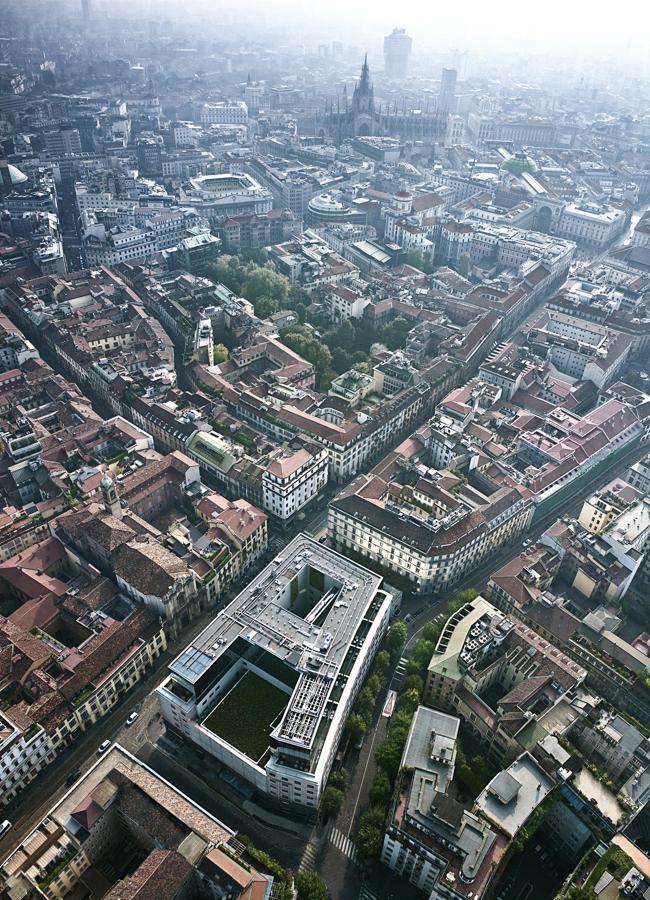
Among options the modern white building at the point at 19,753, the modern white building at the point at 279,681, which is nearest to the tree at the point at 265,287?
the modern white building at the point at 279,681

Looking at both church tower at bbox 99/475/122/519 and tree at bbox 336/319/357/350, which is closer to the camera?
church tower at bbox 99/475/122/519

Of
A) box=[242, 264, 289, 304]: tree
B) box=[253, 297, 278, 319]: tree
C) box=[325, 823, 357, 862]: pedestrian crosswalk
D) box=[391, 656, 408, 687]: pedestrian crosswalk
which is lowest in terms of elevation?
box=[325, 823, 357, 862]: pedestrian crosswalk

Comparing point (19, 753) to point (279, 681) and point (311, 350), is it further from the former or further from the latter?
point (311, 350)

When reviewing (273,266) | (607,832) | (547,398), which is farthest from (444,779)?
(273,266)

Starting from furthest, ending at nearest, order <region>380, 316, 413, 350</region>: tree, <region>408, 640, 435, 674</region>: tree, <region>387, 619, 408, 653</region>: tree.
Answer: <region>380, 316, 413, 350</region>: tree, <region>387, 619, 408, 653</region>: tree, <region>408, 640, 435, 674</region>: tree

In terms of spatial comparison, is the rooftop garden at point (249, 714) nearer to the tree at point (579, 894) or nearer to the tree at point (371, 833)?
the tree at point (371, 833)

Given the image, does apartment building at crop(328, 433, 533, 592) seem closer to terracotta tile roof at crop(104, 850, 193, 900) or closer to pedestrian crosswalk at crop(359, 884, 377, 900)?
pedestrian crosswalk at crop(359, 884, 377, 900)

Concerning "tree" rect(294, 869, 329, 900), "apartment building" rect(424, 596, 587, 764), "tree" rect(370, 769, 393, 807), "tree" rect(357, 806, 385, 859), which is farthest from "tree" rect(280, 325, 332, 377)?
"tree" rect(294, 869, 329, 900)
